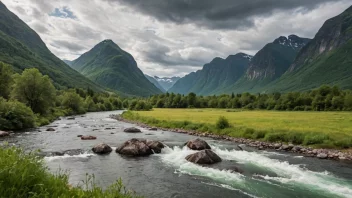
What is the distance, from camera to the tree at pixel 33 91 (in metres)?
81.9

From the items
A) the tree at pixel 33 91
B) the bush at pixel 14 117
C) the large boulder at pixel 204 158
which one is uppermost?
the tree at pixel 33 91

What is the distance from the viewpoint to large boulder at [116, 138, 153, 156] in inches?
1432

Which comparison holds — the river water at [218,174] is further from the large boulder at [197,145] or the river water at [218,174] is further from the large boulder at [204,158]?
the large boulder at [197,145]

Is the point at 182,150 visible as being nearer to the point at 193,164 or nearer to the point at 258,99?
the point at 193,164

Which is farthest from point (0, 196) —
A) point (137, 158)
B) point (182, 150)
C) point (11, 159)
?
point (182, 150)

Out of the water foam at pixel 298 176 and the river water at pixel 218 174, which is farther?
the water foam at pixel 298 176

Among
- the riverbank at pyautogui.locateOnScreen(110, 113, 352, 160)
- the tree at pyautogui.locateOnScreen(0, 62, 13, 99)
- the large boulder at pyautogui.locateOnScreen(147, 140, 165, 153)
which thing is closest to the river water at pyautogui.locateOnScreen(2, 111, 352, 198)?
the large boulder at pyautogui.locateOnScreen(147, 140, 165, 153)

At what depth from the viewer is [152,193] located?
2134 cm

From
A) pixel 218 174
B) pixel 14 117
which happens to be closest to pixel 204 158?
pixel 218 174

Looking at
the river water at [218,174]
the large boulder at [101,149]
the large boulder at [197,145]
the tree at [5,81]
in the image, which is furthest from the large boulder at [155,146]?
the tree at [5,81]

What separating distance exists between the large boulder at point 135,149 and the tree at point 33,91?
58.1 meters

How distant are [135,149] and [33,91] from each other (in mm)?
62931

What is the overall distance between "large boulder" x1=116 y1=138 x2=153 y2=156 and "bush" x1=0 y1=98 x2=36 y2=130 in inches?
1299

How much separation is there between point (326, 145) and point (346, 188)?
69.8 ft
